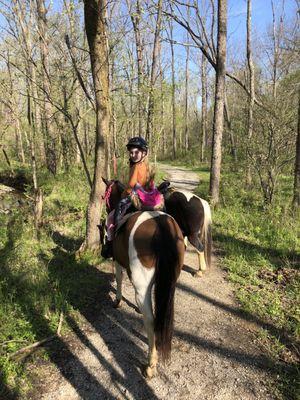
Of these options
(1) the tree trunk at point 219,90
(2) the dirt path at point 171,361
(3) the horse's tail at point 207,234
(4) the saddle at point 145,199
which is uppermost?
(1) the tree trunk at point 219,90

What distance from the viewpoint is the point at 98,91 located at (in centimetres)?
589

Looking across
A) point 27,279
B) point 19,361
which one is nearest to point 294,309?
point 19,361

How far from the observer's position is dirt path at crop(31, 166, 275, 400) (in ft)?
10.9

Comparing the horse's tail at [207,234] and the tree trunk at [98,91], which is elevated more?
the tree trunk at [98,91]

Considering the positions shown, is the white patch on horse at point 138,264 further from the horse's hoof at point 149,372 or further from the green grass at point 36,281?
the green grass at point 36,281

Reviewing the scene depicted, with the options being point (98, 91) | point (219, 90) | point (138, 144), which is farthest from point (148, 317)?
point (219, 90)

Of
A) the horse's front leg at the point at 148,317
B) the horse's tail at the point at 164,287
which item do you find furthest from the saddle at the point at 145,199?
the horse's front leg at the point at 148,317

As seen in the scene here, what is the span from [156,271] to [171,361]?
48.0 inches

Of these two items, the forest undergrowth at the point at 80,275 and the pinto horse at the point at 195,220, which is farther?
the pinto horse at the point at 195,220

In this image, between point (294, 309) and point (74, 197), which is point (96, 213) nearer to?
point (294, 309)

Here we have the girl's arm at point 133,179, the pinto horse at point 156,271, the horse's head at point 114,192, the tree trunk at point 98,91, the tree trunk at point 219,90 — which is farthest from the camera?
the tree trunk at point 219,90

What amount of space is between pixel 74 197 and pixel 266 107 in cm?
700

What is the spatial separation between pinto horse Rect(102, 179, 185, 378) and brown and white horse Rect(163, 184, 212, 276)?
7.82 feet

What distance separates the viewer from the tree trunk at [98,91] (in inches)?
217
